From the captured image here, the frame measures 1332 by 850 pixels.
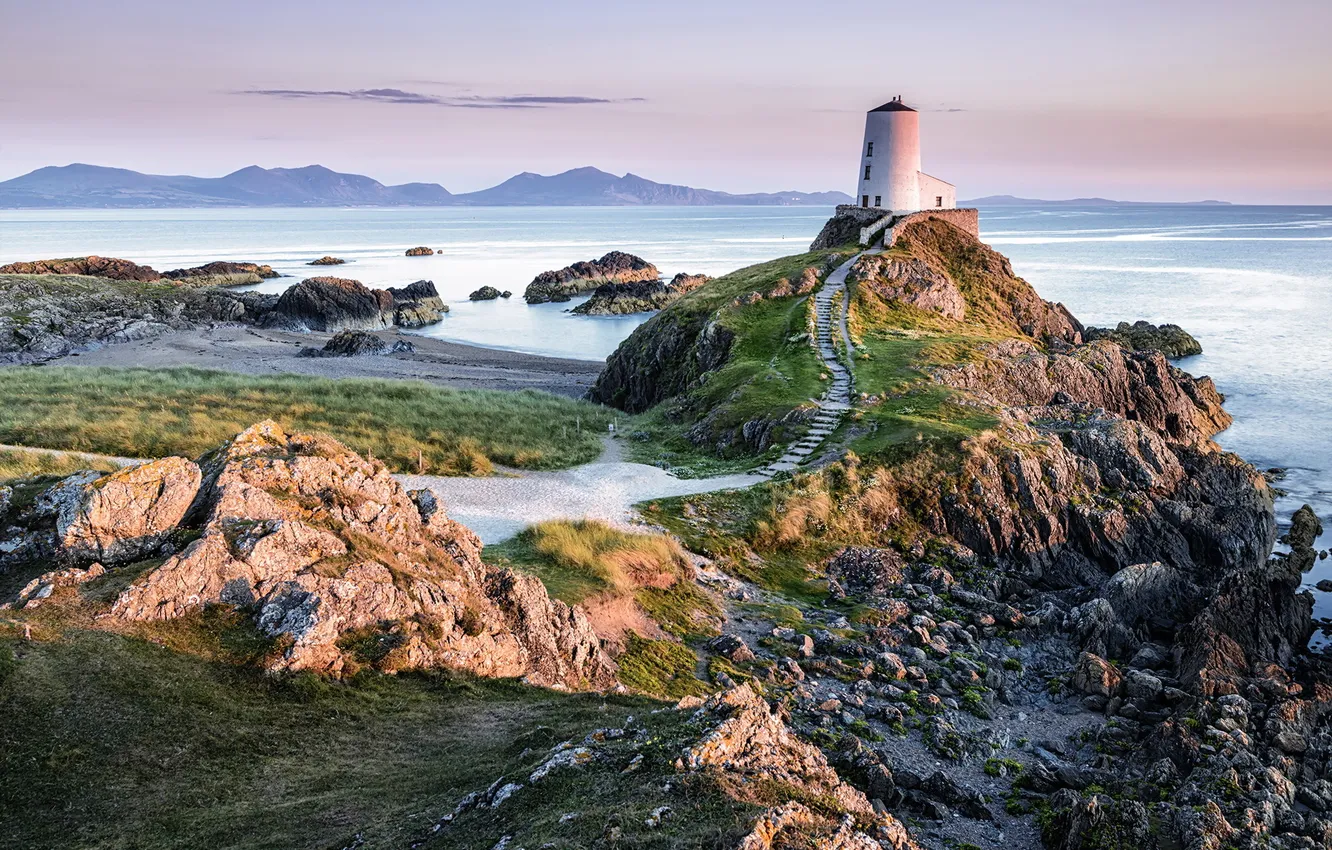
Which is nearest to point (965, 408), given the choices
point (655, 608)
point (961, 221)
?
point (655, 608)

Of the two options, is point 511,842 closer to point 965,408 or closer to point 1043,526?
point 1043,526

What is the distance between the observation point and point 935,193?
71.3 meters

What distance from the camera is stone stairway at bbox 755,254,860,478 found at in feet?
113

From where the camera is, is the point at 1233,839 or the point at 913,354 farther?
the point at 913,354

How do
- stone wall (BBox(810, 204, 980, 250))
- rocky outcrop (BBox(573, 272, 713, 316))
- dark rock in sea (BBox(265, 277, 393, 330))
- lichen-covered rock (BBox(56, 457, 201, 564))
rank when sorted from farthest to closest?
rocky outcrop (BBox(573, 272, 713, 316)) < dark rock in sea (BBox(265, 277, 393, 330)) < stone wall (BBox(810, 204, 980, 250)) < lichen-covered rock (BBox(56, 457, 201, 564))

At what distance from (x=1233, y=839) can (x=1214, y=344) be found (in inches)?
3172

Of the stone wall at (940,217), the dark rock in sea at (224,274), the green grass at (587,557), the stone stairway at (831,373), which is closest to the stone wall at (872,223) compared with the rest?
the stone wall at (940,217)

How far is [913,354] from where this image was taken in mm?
45656

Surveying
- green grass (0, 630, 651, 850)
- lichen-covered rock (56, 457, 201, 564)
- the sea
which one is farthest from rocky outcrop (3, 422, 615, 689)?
the sea

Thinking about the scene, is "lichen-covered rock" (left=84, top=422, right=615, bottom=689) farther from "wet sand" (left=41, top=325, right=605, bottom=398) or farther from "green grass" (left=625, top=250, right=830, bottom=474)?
"wet sand" (left=41, top=325, right=605, bottom=398)

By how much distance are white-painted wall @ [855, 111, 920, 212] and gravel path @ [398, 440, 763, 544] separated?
41.2m

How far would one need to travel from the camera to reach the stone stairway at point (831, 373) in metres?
34.4

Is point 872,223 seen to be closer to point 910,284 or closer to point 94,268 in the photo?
point 910,284

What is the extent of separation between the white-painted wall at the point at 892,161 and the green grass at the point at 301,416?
30402 mm
